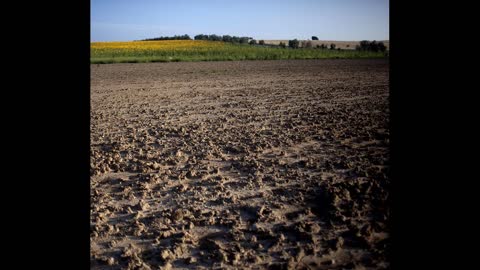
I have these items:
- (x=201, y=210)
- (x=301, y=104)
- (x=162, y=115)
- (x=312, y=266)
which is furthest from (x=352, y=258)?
(x=301, y=104)

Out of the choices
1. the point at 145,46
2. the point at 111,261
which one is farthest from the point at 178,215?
the point at 145,46

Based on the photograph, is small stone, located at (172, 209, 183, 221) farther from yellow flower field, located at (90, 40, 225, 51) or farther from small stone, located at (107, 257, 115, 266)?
yellow flower field, located at (90, 40, 225, 51)

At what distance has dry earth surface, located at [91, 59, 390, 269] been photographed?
2184 mm

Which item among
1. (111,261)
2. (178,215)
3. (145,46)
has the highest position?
(145,46)

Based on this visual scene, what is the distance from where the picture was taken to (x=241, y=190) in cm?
319

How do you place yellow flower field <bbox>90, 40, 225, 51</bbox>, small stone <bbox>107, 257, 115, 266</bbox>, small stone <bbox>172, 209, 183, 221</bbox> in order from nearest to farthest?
small stone <bbox>107, 257, 115, 266</bbox> → small stone <bbox>172, 209, 183, 221</bbox> → yellow flower field <bbox>90, 40, 225, 51</bbox>

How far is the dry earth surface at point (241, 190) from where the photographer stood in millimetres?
2184

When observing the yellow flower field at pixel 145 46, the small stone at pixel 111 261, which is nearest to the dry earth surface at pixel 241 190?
the small stone at pixel 111 261

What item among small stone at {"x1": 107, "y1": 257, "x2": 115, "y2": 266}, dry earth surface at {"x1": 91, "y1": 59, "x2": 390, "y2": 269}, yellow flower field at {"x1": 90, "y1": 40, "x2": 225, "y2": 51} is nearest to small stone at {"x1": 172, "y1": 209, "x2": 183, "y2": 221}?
dry earth surface at {"x1": 91, "y1": 59, "x2": 390, "y2": 269}

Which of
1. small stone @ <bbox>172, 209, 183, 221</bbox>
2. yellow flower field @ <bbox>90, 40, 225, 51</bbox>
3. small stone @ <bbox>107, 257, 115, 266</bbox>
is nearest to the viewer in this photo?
small stone @ <bbox>107, 257, 115, 266</bbox>

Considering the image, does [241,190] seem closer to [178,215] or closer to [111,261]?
[178,215]

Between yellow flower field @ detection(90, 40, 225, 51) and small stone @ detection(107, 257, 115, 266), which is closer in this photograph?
small stone @ detection(107, 257, 115, 266)

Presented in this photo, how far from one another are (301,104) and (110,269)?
637 cm
